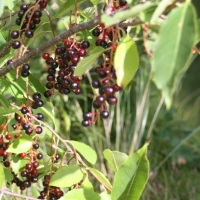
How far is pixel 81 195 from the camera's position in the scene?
0.65 meters

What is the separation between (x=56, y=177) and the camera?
2.37ft

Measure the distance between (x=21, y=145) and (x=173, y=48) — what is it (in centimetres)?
45

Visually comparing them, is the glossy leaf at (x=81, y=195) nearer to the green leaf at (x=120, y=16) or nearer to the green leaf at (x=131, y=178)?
the green leaf at (x=131, y=178)

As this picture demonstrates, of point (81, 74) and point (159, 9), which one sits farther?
point (81, 74)

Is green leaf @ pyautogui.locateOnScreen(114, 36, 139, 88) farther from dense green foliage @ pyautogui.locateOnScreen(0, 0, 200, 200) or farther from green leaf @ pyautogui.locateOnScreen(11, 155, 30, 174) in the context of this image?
green leaf @ pyautogui.locateOnScreen(11, 155, 30, 174)

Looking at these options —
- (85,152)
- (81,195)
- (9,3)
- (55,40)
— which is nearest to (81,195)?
(81,195)

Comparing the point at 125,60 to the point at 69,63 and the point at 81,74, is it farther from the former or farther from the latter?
the point at 69,63

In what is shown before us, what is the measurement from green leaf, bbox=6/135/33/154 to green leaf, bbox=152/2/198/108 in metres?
0.42

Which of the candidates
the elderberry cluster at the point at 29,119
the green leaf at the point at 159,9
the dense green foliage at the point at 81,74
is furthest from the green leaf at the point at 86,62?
the elderberry cluster at the point at 29,119

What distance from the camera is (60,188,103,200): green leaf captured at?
643 millimetres

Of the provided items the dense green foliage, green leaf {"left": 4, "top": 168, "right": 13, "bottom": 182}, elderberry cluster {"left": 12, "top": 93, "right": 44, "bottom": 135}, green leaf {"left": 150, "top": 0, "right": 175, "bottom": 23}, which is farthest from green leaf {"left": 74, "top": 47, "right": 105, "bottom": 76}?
green leaf {"left": 4, "top": 168, "right": 13, "bottom": 182}

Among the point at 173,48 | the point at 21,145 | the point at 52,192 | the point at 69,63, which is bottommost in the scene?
the point at 52,192

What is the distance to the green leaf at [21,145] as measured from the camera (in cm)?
78

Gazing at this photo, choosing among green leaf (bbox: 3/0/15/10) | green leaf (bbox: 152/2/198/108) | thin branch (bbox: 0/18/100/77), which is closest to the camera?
green leaf (bbox: 152/2/198/108)
